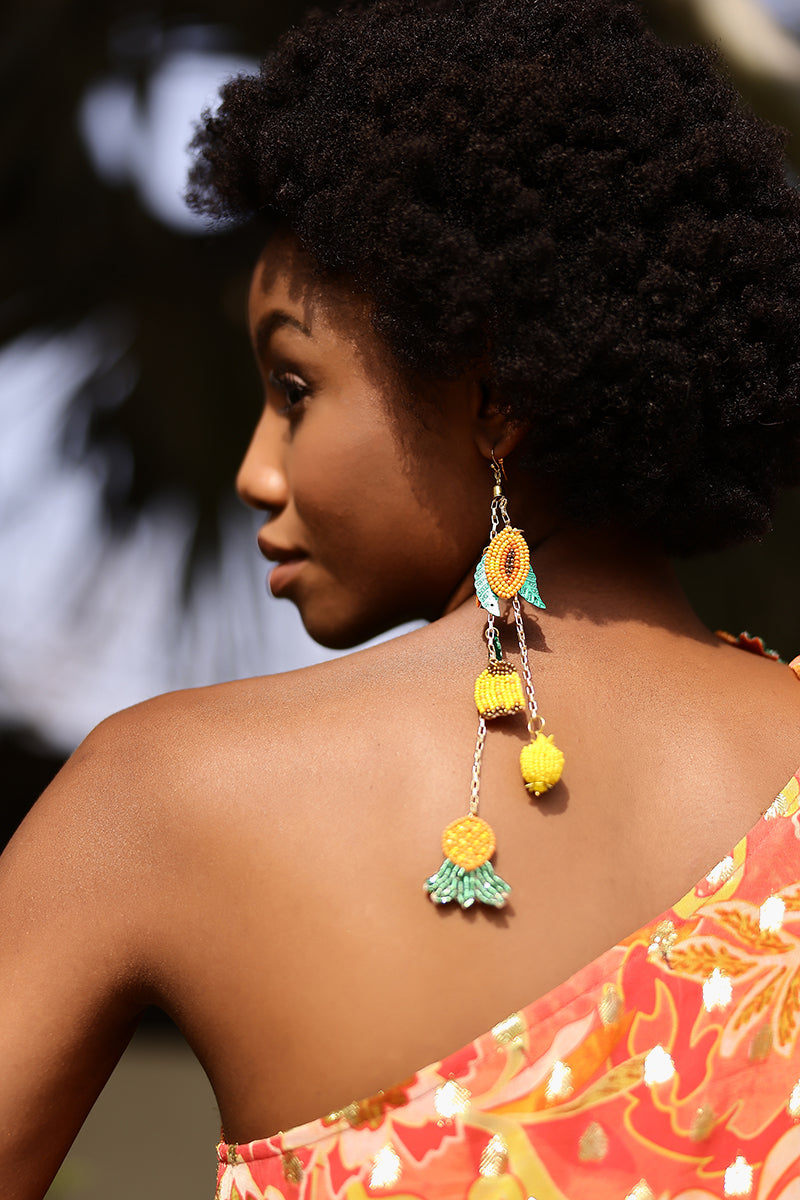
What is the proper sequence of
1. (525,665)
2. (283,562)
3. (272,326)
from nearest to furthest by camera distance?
(525,665) → (272,326) → (283,562)

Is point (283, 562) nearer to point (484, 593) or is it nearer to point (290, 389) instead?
point (290, 389)

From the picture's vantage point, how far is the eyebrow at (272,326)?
46.9 inches

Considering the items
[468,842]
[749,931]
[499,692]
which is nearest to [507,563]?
[499,692]

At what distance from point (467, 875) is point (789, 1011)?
1.08 feet

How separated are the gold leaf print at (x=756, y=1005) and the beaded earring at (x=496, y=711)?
242 mm

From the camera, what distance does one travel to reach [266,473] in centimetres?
128

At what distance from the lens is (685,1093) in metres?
0.90

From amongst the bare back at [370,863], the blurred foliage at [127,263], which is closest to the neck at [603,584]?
the bare back at [370,863]

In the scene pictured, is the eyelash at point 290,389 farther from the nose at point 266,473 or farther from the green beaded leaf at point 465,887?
the green beaded leaf at point 465,887

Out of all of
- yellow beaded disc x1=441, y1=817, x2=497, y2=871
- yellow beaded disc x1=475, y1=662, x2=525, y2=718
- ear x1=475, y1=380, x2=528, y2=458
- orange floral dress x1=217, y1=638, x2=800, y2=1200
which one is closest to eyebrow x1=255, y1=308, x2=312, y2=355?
ear x1=475, y1=380, x2=528, y2=458

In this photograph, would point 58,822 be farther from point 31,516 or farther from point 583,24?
point 31,516

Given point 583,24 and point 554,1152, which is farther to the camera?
point 583,24

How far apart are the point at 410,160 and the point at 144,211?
67.9 inches

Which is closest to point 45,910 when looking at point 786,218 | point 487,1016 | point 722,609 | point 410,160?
Result: point 487,1016
